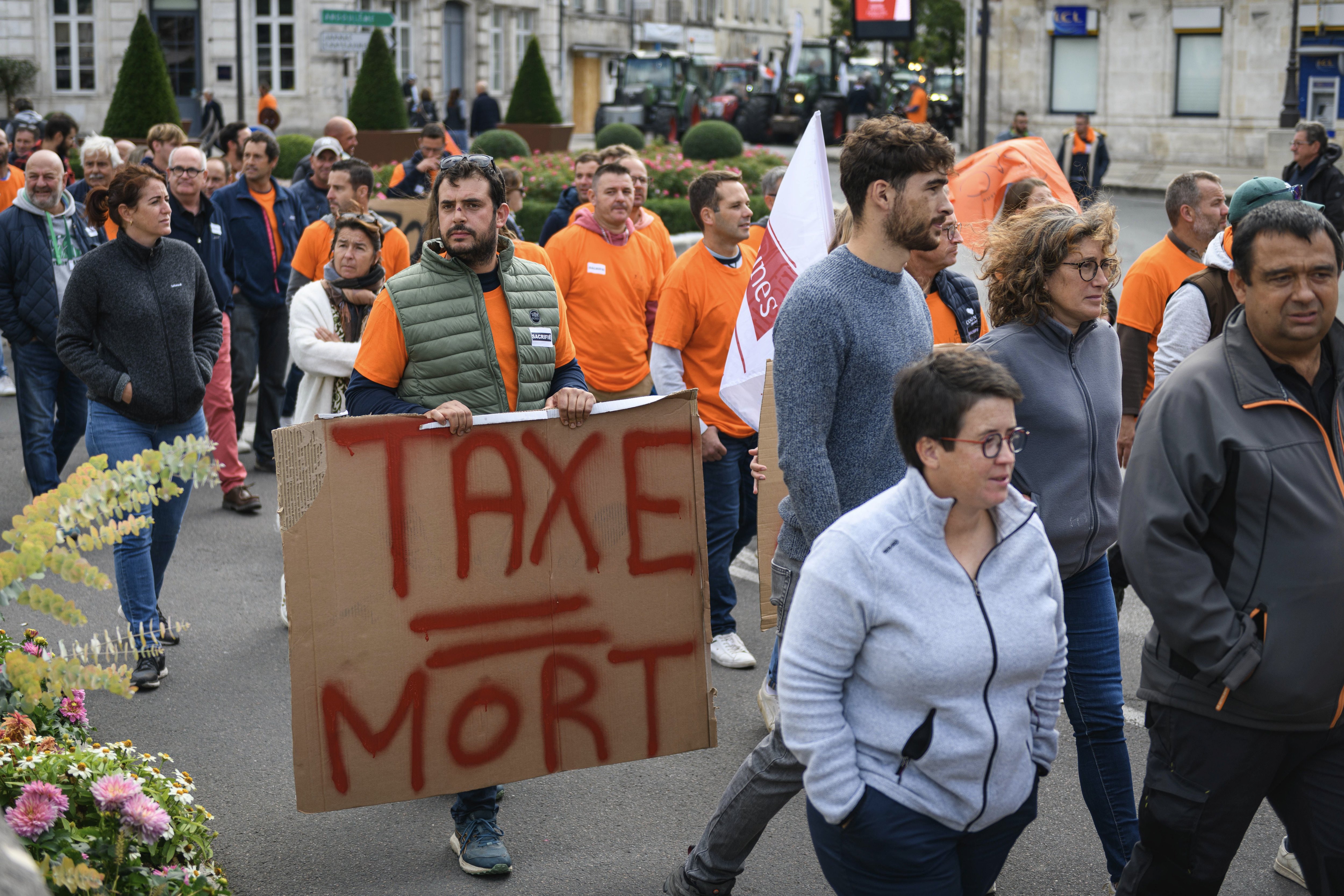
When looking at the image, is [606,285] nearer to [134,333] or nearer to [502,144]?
[134,333]

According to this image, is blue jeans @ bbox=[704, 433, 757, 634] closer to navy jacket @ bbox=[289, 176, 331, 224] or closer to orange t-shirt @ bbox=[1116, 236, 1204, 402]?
orange t-shirt @ bbox=[1116, 236, 1204, 402]

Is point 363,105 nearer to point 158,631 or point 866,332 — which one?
point 158,631

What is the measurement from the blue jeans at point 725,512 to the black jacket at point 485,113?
2721 centimetres

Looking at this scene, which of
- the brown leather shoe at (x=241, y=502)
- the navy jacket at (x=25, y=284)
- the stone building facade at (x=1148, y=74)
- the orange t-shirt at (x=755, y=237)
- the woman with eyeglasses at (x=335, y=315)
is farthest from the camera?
the stone building facade at (x=1148, y=74)

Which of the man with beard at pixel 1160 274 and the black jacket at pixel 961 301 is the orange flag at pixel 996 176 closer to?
the man with beard at pixel 1160 274

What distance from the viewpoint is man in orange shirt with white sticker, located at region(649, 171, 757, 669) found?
5691mm

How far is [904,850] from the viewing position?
8.88 feet

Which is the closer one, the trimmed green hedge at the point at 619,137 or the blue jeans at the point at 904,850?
the blue jeans at the point at 904,850

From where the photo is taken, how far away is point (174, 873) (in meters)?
3.26

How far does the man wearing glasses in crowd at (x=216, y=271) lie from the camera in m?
7.89

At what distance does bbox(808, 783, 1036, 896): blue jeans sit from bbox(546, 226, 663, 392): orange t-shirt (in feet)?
14.0

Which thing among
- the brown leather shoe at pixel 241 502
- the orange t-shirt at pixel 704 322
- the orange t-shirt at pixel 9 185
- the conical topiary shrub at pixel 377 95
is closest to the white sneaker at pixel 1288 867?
the orange t-shirt at pixel 704 322

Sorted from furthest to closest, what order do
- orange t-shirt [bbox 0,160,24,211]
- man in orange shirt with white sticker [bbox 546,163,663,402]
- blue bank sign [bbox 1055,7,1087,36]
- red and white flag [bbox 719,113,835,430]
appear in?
blue bank sign [bbox 1055,7,1087,36], orange t-shirt [bbox 0,160,24,211], man in orange shirt with white sticker [bbox 546,163,663,402], red and white flag [bbox 719,113,835,430]

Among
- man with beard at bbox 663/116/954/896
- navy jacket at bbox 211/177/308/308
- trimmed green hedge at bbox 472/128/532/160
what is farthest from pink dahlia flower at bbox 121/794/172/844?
trimmed green hedge at bbox 472/128/532/160
